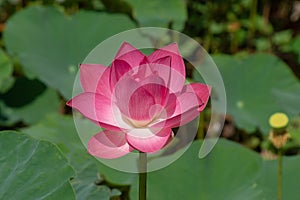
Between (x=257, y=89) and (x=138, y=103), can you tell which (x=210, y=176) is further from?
(x=257, y=89)

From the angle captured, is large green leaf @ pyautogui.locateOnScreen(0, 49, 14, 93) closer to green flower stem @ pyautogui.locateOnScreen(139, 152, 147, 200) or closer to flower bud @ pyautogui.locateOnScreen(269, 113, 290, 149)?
flower bud @ pyautogui.locateOnScreen(269, 113, 290, 149)

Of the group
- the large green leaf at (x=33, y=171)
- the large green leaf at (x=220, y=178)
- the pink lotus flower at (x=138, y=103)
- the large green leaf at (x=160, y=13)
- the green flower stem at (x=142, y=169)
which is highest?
the pink lotus flower at (x=138, y=103)

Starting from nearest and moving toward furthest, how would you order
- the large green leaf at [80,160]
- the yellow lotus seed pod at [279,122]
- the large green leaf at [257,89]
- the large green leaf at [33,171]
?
1. the large green leaf at [33,171]
2. the large green leaf at [80,160]
3. the yellow lotus seed pod at [279,122]
4. the large green leaf at [257,89]

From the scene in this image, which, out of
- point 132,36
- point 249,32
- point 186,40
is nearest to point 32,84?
point 132,36

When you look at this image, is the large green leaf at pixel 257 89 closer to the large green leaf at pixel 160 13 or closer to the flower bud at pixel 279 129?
the large green leaf at pixel 160 13

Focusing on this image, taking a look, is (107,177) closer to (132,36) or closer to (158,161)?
(158,161)

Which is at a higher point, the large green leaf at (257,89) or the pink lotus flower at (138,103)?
the pink lotus flower at (138,103)

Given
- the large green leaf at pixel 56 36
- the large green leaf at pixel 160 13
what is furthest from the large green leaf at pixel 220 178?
the large green leaf at pixel 160 13
